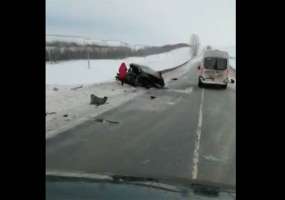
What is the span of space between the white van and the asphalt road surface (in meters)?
11.4

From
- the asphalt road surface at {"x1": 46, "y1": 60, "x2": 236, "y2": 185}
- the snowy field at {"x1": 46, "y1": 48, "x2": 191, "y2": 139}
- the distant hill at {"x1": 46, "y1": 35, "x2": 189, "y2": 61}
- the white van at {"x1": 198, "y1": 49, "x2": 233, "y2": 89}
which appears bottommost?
the asphalt road surface at {"x1": 46, "y1": 60, "x2": 236, "y2": 185}

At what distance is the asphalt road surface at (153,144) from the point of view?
9102 mm

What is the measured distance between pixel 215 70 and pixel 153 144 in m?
20.4

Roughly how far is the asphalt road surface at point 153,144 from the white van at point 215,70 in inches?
448

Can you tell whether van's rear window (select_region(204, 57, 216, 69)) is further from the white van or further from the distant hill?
the distant hill

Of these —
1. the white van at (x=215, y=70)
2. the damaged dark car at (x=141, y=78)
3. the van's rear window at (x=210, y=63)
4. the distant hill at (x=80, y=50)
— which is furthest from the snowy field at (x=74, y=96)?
the van's rear window at (x=210, y=63)

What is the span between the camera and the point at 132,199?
3412 millimetres

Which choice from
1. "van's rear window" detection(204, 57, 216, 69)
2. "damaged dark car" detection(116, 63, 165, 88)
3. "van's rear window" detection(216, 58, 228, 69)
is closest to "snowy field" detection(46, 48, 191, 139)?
"damaged dark car" detection(116, 63, 165, 88)

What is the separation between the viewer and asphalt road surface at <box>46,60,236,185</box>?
9.10 meters

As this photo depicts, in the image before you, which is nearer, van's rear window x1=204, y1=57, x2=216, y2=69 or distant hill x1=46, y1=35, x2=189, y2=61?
van's rear window x1=204, y1=57, x2=216, y2=69
